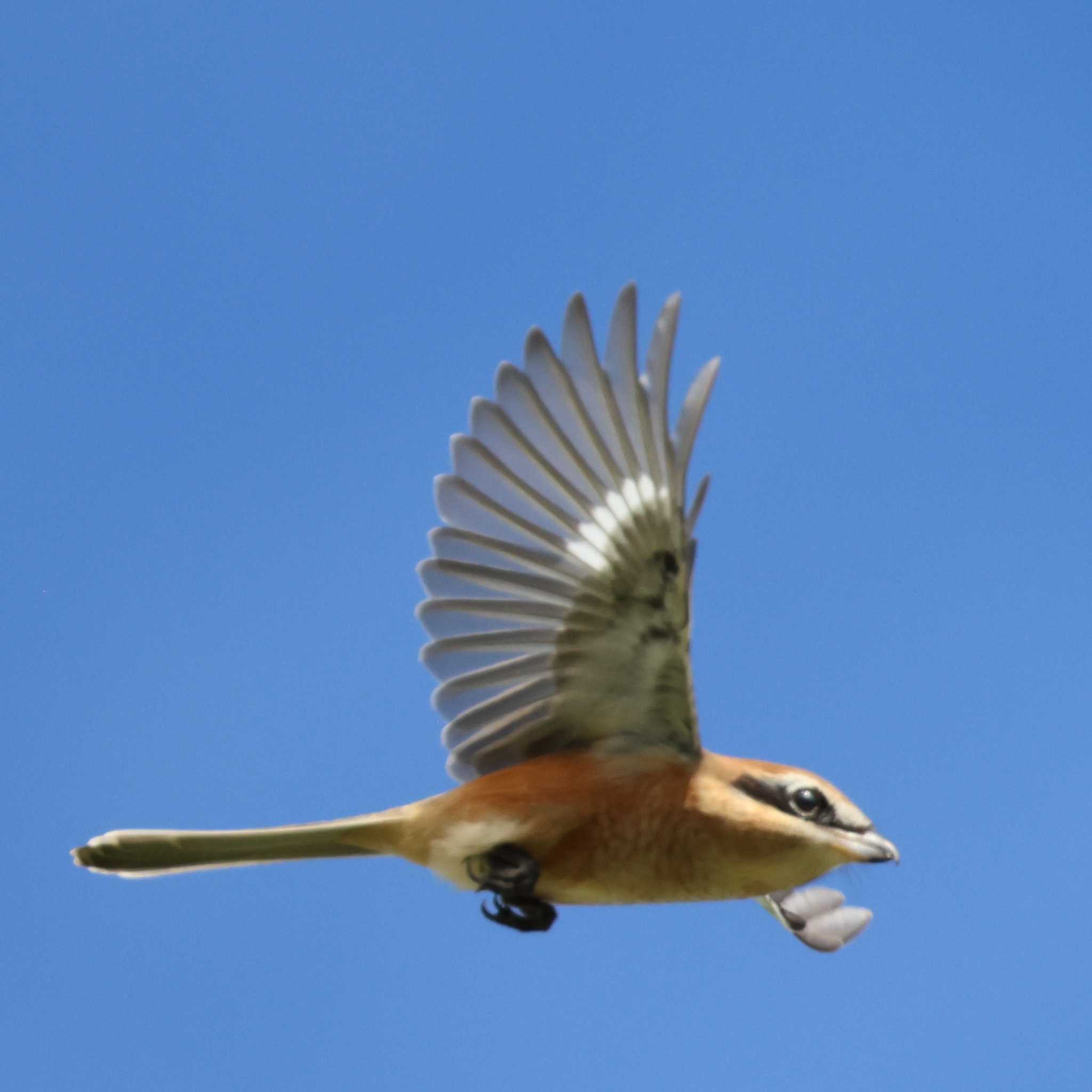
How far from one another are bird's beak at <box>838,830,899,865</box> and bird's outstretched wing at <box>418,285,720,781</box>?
655mm

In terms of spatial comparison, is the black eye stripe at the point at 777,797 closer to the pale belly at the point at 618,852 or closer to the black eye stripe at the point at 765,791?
the black eye stripe at the point at 765,791

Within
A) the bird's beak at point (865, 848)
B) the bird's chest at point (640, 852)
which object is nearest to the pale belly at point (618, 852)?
the bird's chest at point (640, 852)

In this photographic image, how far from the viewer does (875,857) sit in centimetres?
634

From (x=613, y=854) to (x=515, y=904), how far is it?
0.43 m

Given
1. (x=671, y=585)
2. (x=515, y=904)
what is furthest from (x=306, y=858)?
(x=671, y=585)

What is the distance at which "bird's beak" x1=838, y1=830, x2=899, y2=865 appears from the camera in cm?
631

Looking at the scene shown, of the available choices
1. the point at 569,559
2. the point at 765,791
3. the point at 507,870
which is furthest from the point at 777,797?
the point at 569,559

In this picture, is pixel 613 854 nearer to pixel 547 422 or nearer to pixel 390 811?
pixel 390 811

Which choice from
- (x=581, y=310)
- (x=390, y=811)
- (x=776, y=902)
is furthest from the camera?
(x=776, y=902)

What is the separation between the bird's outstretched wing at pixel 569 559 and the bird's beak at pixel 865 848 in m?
0.65

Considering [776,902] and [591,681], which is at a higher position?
[591,681]

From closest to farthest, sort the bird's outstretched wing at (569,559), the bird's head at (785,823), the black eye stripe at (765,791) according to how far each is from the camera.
A: the bird's outstretched wing at (569,559), the bird's head at (785,823), the black eye stripe at (765,791)

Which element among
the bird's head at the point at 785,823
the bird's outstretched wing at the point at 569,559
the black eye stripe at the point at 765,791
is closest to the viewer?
the bird's outstretched wing at the point at 569,559

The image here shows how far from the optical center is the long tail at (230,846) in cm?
634
